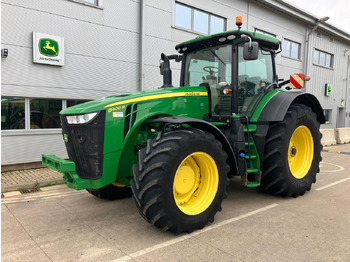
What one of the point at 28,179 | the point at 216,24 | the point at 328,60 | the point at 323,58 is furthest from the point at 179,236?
the point at 328,60

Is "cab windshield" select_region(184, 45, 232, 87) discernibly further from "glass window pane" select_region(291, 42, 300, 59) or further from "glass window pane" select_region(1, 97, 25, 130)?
"glass window pane" select_region(291, 42, 300, 59)

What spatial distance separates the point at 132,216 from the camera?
4086 millimetres

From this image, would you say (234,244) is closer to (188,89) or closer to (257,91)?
(188,89)

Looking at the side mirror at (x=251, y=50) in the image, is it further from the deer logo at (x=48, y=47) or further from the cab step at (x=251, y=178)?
the deer logo at (x=48, y=47)

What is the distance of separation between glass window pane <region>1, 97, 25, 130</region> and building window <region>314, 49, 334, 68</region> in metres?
15.4

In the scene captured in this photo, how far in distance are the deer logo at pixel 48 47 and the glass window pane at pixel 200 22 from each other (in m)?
5.12

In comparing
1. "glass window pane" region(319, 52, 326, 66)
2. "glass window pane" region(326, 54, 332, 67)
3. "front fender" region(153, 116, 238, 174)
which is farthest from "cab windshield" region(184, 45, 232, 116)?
"glass window pane" region(326, 54, 332, 67)

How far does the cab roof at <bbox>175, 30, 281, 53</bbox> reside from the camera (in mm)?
4379

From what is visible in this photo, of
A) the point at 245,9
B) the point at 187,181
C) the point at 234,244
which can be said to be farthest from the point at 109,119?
the point at 245,9

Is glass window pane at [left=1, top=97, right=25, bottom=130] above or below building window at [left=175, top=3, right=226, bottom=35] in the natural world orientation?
below

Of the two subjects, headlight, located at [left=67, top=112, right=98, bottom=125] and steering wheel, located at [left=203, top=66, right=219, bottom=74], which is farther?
steering wheel, located at [left=203, top=66, right=219, bottom=74]

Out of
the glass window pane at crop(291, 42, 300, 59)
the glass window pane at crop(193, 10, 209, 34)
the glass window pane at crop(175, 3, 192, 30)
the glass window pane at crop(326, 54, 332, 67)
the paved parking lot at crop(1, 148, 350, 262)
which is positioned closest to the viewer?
the paved parking lot at crop(1, 148, 350, 262)

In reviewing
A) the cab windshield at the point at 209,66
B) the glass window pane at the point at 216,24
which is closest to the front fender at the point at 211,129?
the cab windshield at the point at 209,66

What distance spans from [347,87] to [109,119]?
20.1 metres
